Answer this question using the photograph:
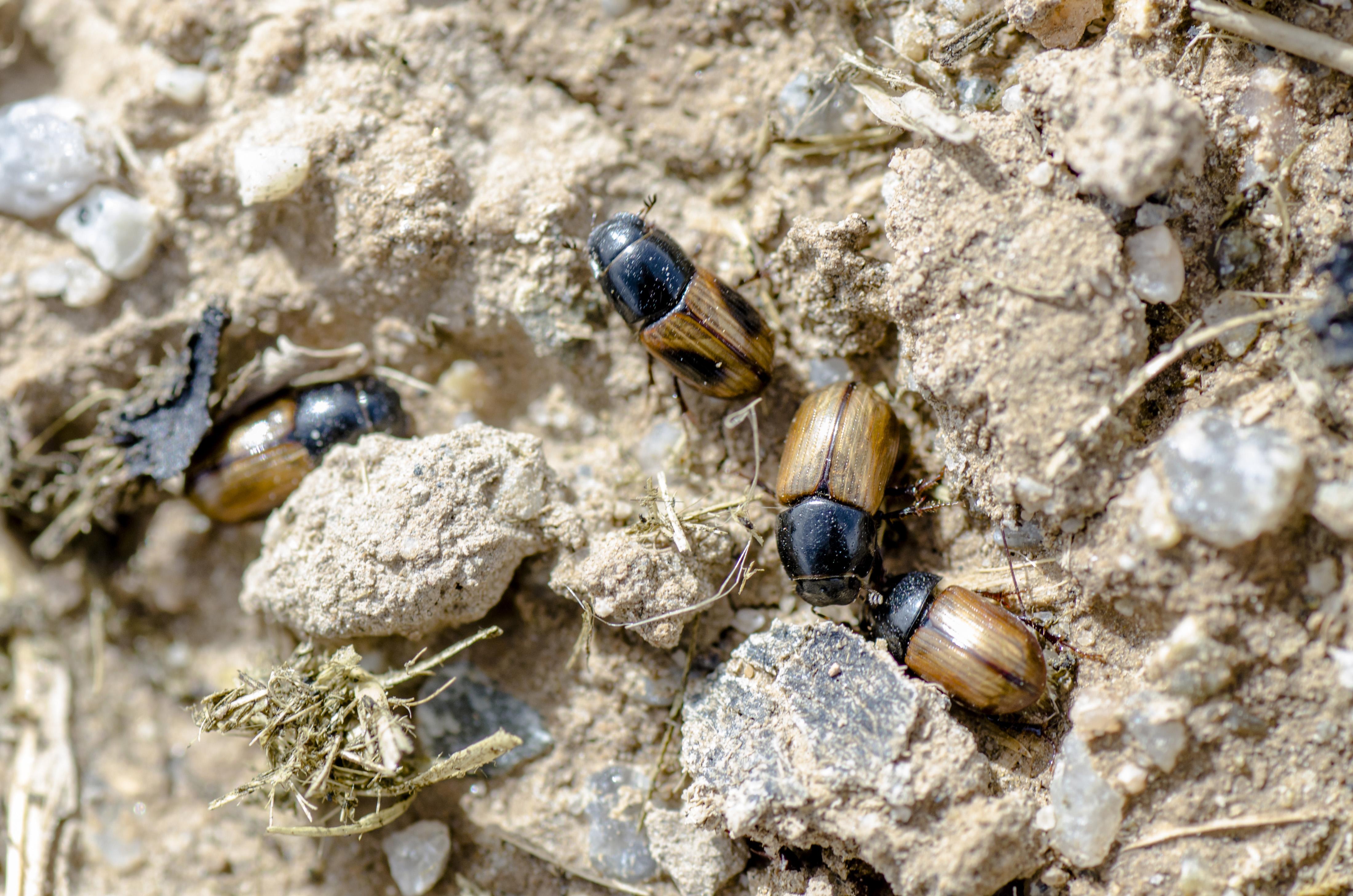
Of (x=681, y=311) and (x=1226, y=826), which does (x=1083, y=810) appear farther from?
(x=681, y=311)

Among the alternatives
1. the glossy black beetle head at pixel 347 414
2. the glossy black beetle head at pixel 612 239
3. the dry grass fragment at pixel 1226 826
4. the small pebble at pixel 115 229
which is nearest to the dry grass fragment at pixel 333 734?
the glossy black beetle head at pixel 347 414

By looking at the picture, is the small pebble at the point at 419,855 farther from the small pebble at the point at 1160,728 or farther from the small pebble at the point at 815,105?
the small pebble at the point at 815,105

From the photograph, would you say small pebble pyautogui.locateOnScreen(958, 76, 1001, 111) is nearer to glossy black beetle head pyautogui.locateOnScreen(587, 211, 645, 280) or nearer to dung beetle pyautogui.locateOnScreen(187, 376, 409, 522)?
glossy black beetle head pyautogui.locateOnScreen(587, 211, 645, 280)

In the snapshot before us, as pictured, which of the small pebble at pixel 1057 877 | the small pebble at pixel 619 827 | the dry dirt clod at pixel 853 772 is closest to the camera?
the dry dirt clod at pixel 853 772

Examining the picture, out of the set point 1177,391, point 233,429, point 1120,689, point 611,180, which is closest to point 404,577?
point 233,429

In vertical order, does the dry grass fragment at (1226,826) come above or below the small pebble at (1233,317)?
below

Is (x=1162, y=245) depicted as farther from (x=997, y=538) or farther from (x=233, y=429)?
(x=233, y=429)
